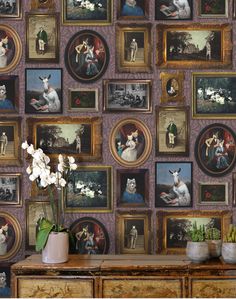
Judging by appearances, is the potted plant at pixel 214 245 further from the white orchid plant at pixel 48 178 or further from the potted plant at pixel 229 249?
the white orchid plant at pixel 48 178

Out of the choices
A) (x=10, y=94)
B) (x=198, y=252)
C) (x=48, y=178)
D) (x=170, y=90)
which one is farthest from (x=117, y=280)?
(x=10, y=94)

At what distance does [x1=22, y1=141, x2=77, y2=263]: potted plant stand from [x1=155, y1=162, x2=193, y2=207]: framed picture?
66 centimetres

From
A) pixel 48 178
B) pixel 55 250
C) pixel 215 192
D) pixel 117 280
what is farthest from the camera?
pixel 215 192

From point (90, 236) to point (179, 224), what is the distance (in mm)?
678

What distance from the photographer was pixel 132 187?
4027 mm

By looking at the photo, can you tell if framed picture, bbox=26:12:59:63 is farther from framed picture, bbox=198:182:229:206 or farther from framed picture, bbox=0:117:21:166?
framed picture, bbox=198:182:229:206

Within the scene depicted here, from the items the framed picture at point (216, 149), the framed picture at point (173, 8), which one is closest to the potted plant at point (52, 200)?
the framed picture at point (216, 149)

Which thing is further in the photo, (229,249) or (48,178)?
(48,178)

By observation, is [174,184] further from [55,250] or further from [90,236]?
[55,250]

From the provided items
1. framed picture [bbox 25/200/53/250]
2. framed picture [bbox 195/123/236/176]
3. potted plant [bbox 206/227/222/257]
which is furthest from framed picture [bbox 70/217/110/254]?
framed picture [bbox 195/123/236/176]

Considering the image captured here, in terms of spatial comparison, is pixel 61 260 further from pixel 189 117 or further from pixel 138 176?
pixel 189 117

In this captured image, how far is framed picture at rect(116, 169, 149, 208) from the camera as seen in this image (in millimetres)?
4023

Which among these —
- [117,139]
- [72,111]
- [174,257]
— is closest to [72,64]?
[72,111]

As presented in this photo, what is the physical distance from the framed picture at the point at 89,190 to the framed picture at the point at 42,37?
0.89 m
